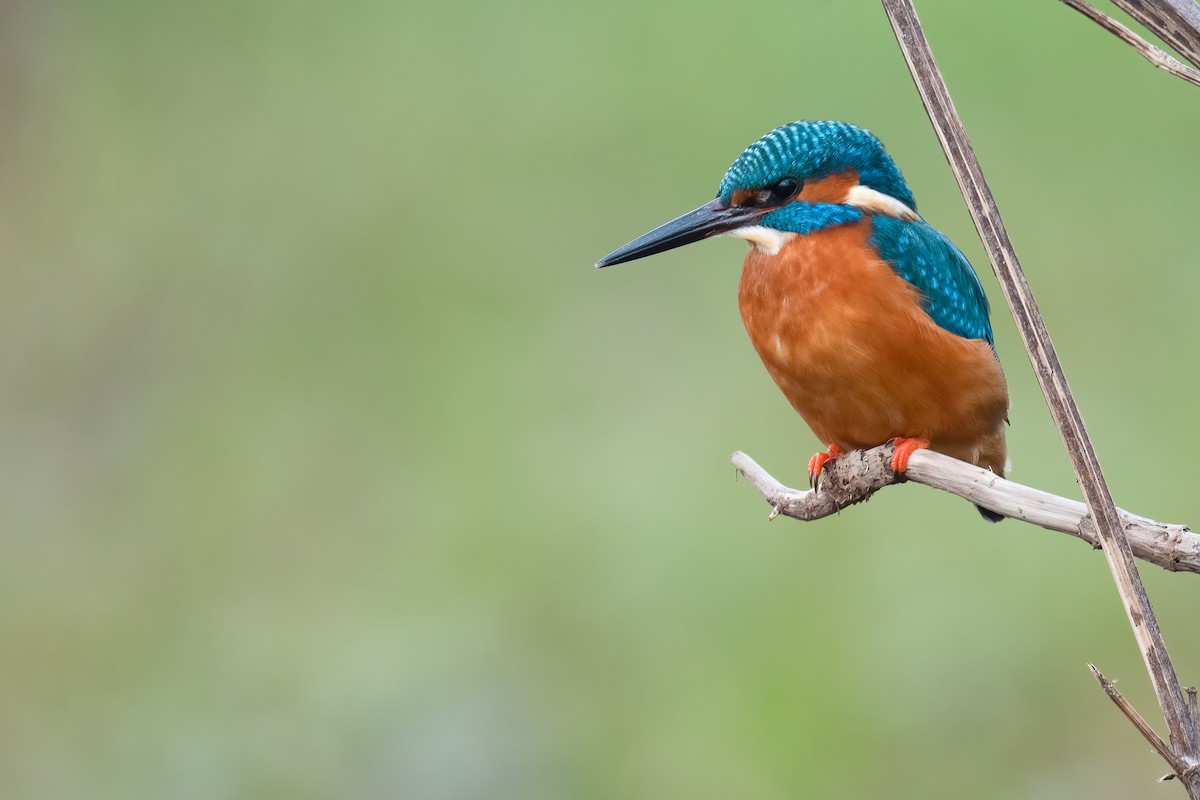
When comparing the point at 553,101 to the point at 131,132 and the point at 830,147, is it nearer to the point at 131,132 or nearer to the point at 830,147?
the point at 131,132

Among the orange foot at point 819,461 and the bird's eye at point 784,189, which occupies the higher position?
the bird's eye at point 784,189

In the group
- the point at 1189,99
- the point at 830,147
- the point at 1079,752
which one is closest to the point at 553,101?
the point at 1189,99

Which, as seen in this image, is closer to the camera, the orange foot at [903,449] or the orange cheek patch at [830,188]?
the orange foot at [903,449]

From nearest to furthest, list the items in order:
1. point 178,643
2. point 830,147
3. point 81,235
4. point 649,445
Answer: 1. point 830,147
2. point 178,643
3. point 649,445
4. point 81,235

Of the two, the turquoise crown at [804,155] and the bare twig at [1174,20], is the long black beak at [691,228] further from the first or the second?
the bare twig at [1174,20]

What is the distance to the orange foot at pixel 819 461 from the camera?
1574 mm

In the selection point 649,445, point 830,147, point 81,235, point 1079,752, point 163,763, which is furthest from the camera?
point 81,235

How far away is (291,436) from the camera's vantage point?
142 inches

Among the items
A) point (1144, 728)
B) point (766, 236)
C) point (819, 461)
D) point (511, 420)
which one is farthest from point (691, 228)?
point (511, 420)

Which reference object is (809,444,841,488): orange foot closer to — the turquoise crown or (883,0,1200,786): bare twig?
the turquoise crown

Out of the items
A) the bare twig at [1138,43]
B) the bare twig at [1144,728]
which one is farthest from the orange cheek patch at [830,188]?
the bare twig at [1144,728]

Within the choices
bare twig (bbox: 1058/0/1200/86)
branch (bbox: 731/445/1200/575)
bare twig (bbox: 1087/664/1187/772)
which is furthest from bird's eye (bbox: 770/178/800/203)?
bare twig (bbox: 1087/664/1187/772)

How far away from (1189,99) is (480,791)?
97.8 inches

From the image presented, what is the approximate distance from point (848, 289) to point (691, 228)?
192 millimetres
